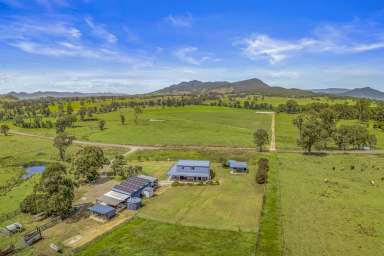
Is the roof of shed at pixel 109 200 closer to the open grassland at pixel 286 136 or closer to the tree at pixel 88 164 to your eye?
the tree at pixel 88 164

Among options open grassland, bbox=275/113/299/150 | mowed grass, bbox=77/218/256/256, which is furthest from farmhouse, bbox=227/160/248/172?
open grassland, bbox=275/113/299/150

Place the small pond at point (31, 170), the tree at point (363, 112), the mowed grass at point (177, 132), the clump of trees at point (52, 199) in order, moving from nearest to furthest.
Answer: the clump of trees at point (52, 199), the small pond at point (31, 170), the mowed grass at point (177, 132), the tree at point (363, 112)

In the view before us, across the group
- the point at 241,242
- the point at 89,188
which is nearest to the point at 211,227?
the point at 241,242

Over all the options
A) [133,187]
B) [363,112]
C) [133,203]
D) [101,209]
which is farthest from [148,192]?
[363,112]

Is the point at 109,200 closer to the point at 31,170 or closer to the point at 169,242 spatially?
the point at 169,242

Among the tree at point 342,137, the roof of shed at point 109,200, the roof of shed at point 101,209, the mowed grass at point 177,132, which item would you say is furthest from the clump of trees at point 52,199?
the tree at point 342,137

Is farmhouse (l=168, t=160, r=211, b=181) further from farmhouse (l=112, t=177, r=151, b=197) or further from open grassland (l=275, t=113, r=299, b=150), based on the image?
open grassland (l=275, t=113, r=299, b=150)

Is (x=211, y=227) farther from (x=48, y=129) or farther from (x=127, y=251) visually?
(x=48, y=129)
